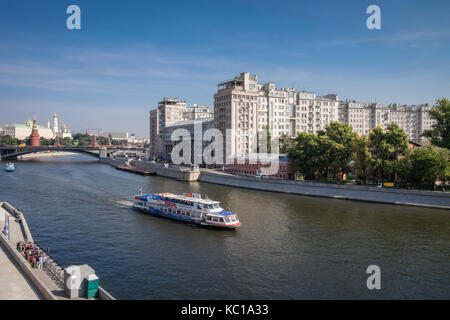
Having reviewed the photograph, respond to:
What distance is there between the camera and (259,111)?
118312 millimetres

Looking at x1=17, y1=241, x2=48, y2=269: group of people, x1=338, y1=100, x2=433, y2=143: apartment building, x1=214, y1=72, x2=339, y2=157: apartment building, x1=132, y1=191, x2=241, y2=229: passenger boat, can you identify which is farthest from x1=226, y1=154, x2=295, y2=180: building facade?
x1=338, y1=100, x2=433, y2=143: apartment building

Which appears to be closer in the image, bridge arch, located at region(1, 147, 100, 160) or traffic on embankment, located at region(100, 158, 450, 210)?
traffic on embankment, located at region(100, 158, 450, 210)

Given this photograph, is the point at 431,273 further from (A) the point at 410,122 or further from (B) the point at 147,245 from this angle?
(A) the point at 410,122

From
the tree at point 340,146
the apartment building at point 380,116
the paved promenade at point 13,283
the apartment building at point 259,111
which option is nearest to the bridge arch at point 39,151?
the apartment building at point 259,111

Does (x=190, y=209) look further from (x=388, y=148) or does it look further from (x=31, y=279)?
(x=388, y=148)

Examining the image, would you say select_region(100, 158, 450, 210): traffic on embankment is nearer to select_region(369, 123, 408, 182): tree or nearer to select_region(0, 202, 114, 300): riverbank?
select_region(369, 123, 408, 182): tree

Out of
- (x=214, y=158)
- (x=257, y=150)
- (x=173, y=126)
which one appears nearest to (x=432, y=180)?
(x=257, y=150)

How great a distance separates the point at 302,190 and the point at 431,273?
4061cm

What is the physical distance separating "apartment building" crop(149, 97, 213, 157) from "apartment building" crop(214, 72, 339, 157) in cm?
5487

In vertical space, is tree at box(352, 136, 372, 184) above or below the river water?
above

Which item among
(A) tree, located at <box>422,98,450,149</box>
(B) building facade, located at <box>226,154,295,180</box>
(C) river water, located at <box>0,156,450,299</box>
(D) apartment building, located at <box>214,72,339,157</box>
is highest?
(D) apartment building, located at <box>214,72,339,157</box>

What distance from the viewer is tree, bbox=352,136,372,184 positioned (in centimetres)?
6628

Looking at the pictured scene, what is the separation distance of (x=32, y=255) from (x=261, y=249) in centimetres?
2051

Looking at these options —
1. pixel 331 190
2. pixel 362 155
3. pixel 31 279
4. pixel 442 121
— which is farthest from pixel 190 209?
pixel 442 121
